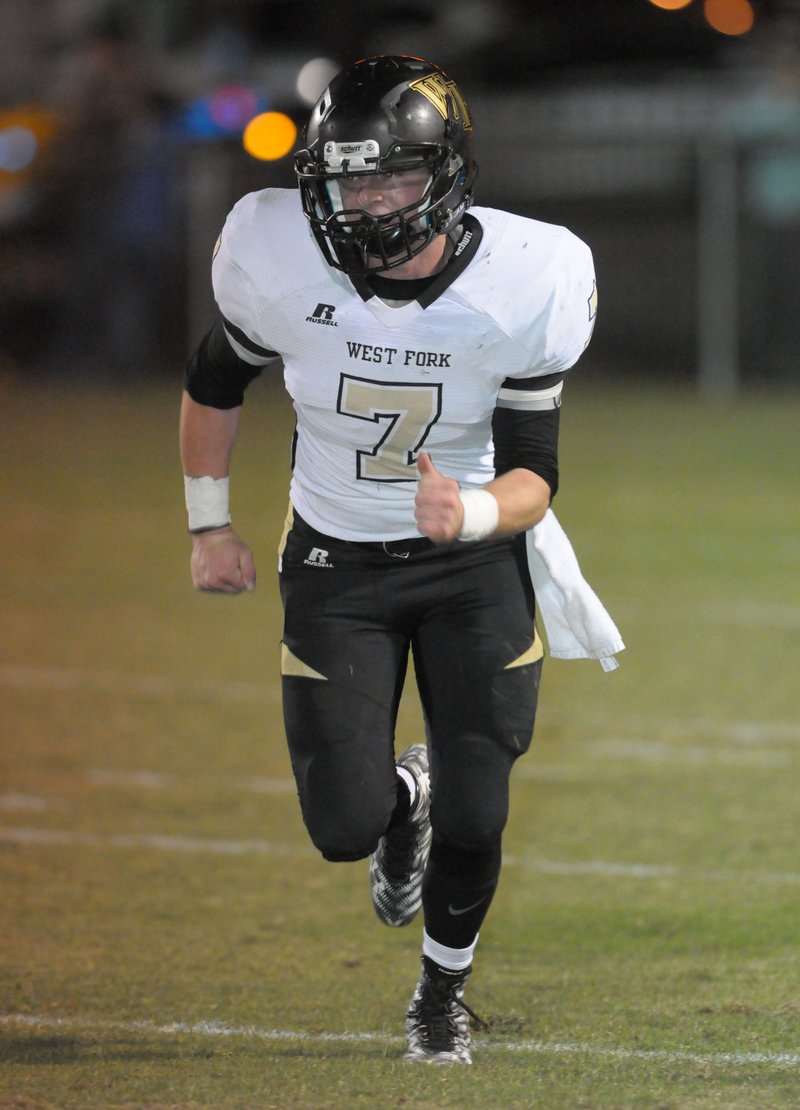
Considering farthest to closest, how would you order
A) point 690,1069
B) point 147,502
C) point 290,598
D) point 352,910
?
1. point 147,502
2. point 352,910
3. point 290,598
4. point 690,1069

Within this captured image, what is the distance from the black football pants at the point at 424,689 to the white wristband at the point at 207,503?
263 mm

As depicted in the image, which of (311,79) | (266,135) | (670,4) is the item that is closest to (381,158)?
(266,135)

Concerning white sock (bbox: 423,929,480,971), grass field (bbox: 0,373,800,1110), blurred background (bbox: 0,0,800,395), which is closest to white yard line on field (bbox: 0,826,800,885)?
grass field (bbox: 0,373,800,1110)

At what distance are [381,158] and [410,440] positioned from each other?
24.1 inches

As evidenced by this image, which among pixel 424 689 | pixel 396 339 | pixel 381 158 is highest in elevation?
pixel 381 158

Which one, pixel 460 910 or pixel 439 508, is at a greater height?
pixel 439 508

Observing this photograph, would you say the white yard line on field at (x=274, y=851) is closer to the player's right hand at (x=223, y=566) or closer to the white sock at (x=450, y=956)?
the white sock at (x=450, y=956)

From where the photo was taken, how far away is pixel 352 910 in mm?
5035

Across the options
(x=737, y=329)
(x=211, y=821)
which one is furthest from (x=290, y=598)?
(x=737, y=329)

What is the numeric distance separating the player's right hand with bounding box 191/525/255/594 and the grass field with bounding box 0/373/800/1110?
99 centimetres

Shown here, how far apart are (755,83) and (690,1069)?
53.4ft

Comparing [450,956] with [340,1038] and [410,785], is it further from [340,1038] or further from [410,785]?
[410,785]

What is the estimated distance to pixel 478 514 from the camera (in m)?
3.63

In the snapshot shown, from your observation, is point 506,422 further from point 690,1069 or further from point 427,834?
point 690,1069
